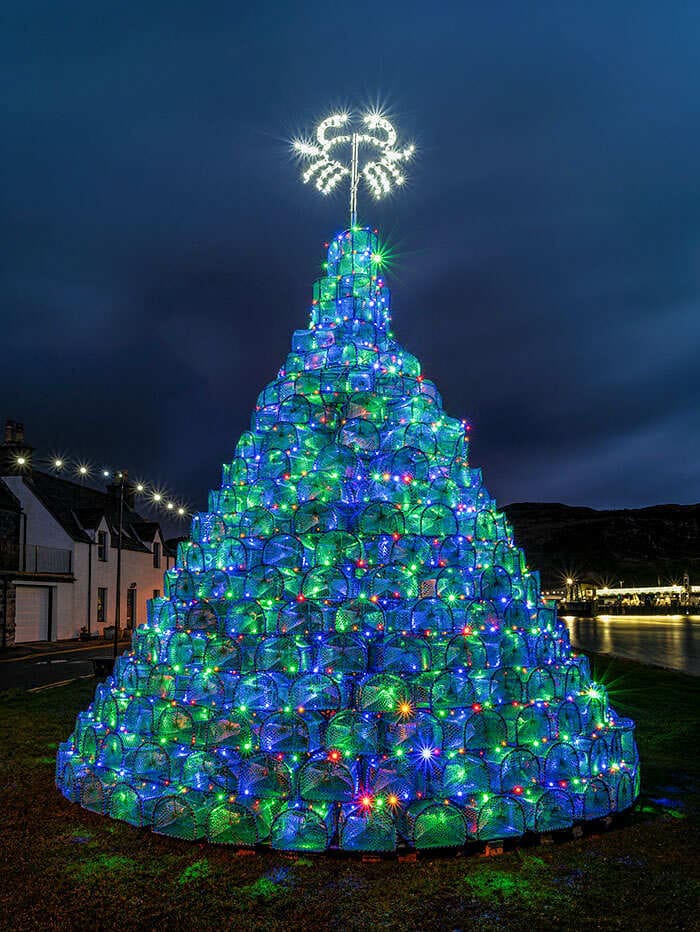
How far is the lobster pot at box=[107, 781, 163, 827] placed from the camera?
6.11m

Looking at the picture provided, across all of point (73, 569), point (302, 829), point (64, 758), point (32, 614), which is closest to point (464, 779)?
point (302, 829)

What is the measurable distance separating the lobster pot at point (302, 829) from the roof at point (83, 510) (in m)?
29.1

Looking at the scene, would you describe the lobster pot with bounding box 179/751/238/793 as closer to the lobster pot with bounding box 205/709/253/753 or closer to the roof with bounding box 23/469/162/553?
the lobster pot with bounding box 205/709/253/753

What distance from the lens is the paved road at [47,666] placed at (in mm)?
17703

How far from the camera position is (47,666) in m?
21.3

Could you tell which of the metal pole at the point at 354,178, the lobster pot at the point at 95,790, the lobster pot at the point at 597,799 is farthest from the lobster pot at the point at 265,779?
the metal pole at the point at 354,178

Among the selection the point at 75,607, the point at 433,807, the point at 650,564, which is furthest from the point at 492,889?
the point at 650,564

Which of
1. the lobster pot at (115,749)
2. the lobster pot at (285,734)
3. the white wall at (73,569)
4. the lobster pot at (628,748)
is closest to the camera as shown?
the lobster pot at (285,734)

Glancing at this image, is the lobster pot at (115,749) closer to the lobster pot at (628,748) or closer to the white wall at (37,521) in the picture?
the lobster pot at (628,748)

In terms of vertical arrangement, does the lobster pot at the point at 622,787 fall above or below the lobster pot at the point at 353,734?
below

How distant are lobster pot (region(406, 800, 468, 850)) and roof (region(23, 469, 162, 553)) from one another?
2961cm

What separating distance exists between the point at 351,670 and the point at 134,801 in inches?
92.5

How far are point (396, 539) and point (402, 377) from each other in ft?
7.71

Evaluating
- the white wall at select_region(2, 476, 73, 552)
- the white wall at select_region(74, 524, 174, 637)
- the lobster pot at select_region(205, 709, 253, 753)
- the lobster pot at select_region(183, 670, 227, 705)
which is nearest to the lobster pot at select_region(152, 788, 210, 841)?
the lobster pot at select_region(205, 709, 253, 753)
